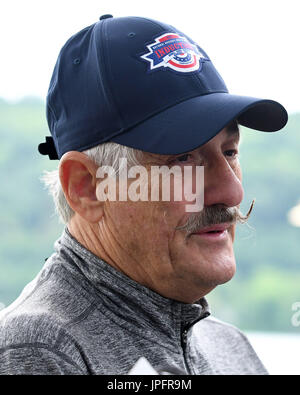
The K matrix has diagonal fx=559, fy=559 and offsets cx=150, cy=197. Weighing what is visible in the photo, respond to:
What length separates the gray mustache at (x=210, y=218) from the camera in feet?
3.53

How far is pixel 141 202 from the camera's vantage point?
1072mm

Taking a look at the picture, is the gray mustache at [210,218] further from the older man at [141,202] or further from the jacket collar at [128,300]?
the jacket collar at [128,300]

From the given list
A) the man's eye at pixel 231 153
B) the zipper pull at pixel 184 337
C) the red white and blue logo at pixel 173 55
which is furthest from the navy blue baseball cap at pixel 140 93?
the zipper pull at pixel 184 337

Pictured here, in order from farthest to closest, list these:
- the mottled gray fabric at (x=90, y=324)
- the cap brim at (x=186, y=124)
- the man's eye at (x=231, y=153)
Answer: the man's eye at (x=231, y=153)
the cap brim at (x=186, y=124)
the mottled gray fabric at (x=90, y=324)

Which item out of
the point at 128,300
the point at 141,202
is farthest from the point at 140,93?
the point at 128,300

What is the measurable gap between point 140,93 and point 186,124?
4.2 inches

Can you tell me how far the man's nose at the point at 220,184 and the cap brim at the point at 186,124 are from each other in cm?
8

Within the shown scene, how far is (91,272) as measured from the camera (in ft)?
3.54

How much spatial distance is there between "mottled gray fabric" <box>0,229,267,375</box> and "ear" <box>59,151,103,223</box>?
73 millimetres

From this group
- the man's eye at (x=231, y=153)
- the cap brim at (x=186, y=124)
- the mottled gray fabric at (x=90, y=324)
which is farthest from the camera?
the man's eye at (x=231, y=153)

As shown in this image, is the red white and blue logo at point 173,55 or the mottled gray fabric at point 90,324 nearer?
the mottled gray fabric at point 90,324

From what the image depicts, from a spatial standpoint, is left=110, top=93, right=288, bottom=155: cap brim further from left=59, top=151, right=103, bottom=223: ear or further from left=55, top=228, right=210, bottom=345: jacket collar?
left=55, top=228, right=210, bottom=345: jacket collar

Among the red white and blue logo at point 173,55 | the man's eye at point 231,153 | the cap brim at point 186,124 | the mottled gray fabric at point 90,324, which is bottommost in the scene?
the mottled gray fabric at point 90,324

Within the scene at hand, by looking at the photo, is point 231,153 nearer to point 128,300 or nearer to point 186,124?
point 186,124
